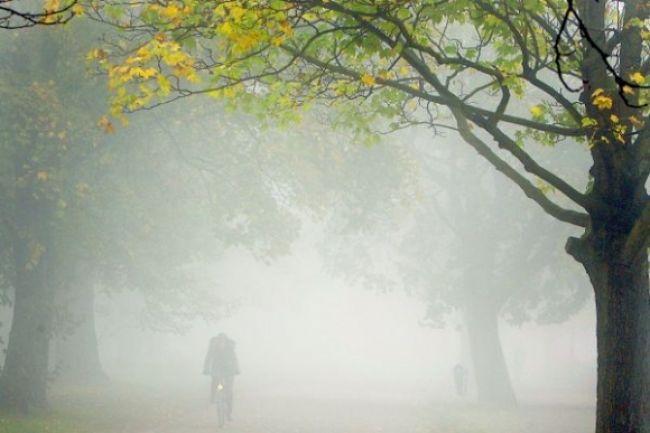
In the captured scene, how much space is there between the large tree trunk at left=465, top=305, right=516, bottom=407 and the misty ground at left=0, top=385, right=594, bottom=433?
3.77 ft

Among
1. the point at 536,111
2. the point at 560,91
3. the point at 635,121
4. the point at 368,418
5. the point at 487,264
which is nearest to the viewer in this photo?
the point at 635,121

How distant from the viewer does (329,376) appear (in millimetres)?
48031

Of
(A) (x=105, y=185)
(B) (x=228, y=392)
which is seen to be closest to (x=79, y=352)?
(A) (x=105, y=185)

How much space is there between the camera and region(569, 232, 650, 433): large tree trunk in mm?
6934

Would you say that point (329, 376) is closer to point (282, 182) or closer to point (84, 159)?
point (282, 182)

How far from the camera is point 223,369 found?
59.3 feet

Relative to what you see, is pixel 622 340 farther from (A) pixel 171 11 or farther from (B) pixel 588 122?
(A) pixel 171 11

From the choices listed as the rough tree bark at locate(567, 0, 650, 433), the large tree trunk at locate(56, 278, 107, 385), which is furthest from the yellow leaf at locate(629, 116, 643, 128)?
the large tree trunk at locate(56, 278, 107, 385)

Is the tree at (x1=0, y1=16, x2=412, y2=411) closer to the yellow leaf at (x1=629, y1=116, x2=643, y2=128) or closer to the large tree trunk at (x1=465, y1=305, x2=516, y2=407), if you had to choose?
the large tree trunk at (x1=465, y1=305, x2=516, y2=407)

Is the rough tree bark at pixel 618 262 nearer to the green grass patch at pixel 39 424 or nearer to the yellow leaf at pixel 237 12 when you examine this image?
the yellow leaf at pixel 237 12

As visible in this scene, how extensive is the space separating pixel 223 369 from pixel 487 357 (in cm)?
1277

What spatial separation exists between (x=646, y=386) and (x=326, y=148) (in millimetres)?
14278

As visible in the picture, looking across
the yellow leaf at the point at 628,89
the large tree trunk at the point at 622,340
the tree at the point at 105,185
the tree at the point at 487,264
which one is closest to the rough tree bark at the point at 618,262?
the large tree trunk at the point at 622,340

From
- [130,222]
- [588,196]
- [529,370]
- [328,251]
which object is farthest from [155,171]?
[529,370]
